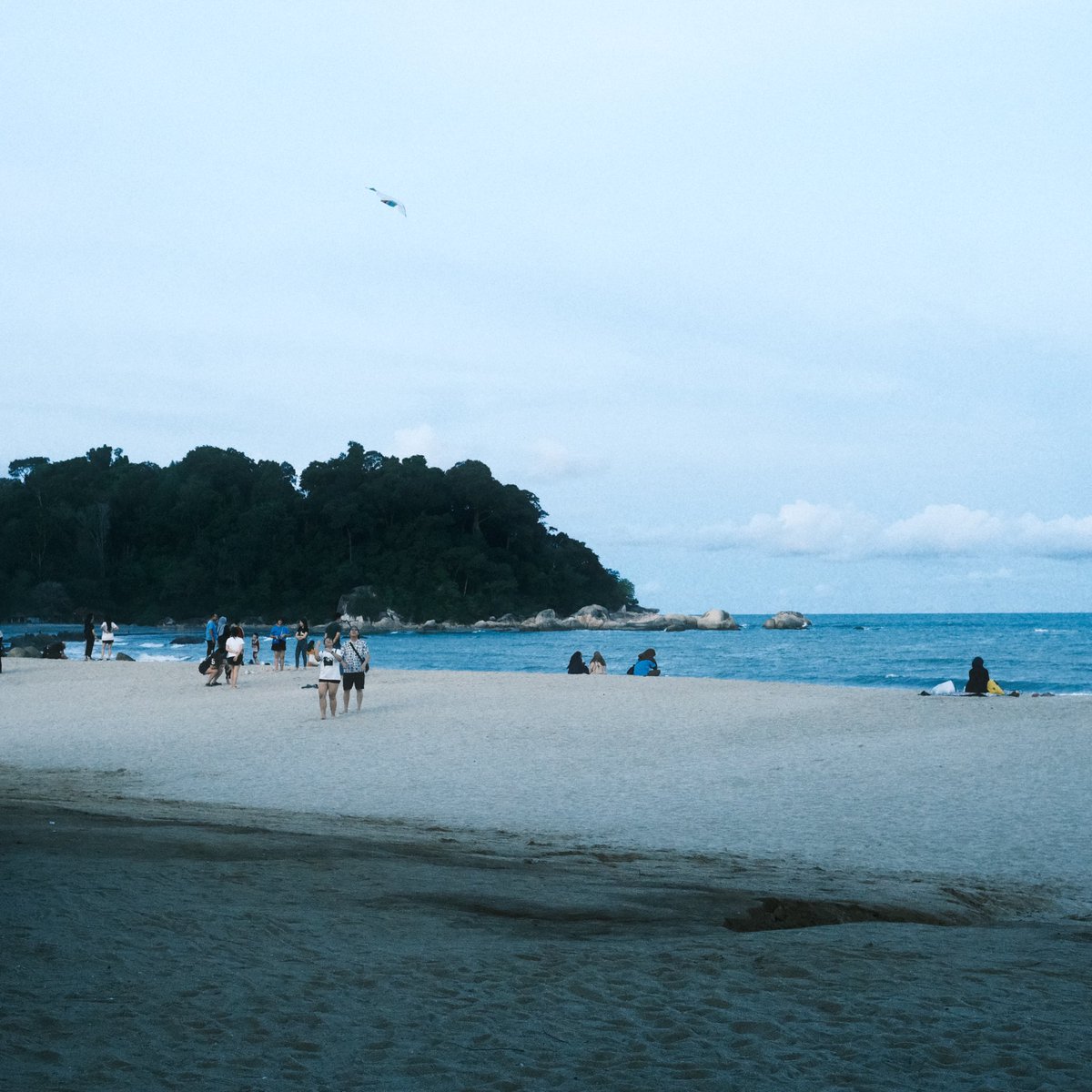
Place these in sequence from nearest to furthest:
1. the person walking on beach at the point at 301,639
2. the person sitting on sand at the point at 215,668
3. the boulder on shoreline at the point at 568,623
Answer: the person sitting on sand at the point at 215,668 → the person walking on beach at the point at 301,639 → the boulder on shoreline at the point at 568,623

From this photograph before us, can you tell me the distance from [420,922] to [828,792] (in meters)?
7.45

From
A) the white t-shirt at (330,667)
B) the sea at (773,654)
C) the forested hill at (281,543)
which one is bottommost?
the sea at (773,654)

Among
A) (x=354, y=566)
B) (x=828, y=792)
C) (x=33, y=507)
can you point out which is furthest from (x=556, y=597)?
(x=828, y=792)

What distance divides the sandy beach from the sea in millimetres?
17616

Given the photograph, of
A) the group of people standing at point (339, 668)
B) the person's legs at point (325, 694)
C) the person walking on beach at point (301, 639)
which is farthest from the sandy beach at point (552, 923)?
the person walking on beach at point (301, 639)

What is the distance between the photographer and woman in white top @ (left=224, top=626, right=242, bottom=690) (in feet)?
84.1

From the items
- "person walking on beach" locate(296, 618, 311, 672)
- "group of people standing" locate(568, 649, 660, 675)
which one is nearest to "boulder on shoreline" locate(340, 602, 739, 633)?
"person walking on beach" locate(296, 618, 311, 672)

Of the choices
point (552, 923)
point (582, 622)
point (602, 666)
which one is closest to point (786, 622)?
point (582, 622)

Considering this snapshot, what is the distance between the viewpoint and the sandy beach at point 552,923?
3.68 meters

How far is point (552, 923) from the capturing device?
5.66m

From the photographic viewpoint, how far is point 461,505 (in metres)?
112

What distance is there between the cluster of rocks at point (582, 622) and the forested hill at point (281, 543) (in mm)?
1623

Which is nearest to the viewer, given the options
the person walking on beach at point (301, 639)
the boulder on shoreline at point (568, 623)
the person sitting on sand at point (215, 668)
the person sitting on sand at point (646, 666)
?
the person sitting on sand at point (215, 668)

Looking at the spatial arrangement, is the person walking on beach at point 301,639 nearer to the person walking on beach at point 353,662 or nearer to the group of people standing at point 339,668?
the group of people standing at point 339,668
